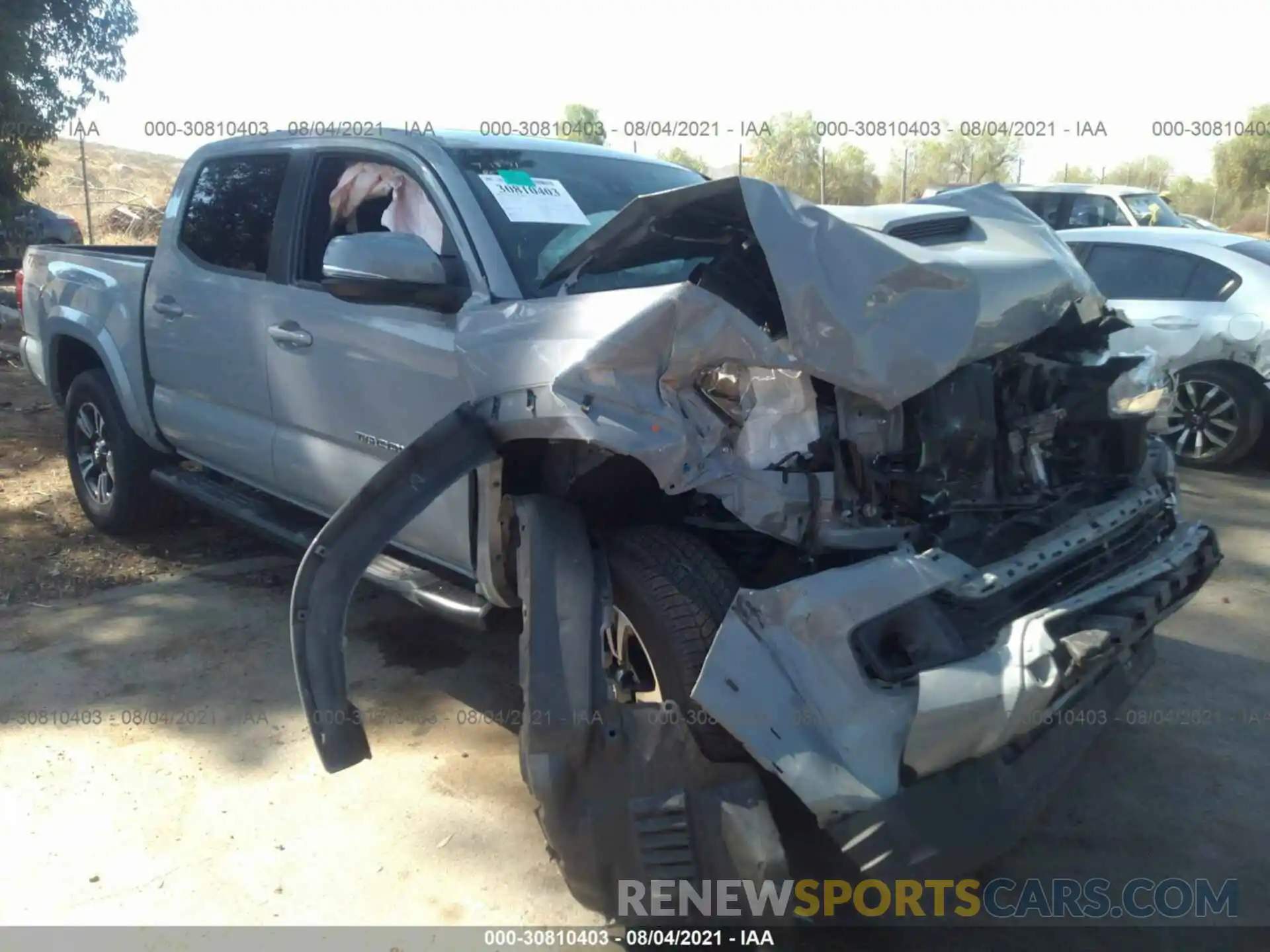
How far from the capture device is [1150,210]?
484 inches

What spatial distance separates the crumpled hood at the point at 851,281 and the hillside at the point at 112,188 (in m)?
10.8

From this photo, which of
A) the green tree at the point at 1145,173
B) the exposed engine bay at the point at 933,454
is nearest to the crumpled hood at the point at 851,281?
the exposed engine bay at the point at 933,454

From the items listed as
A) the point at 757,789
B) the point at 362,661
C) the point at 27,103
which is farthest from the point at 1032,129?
the point at 27,103

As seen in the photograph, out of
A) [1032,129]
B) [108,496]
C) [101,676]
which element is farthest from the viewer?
[1032,129]

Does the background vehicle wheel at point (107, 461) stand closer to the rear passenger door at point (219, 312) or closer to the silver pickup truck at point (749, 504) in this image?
the rear passenger door at point (219, 312)

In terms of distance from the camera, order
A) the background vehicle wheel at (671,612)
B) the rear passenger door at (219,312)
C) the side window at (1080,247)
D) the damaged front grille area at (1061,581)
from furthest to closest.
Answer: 1. the side window at (1080,247)
2. the rear passenger door at (219,312)
3. the background vehicle wheel at (671,612)
4. the damaged front grille area at (1061,581)

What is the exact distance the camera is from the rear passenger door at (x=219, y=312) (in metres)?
4.32

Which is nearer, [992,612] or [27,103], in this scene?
[992,612]

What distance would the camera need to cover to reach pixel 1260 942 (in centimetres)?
A: 271

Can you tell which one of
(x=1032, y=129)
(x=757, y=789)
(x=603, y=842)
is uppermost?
(x=1032, y=129)

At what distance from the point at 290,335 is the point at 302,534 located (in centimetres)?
77

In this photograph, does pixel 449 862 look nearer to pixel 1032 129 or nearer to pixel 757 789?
pixel 757 789

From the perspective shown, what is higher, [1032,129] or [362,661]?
[1032,129]

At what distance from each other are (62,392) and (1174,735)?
5617mm
